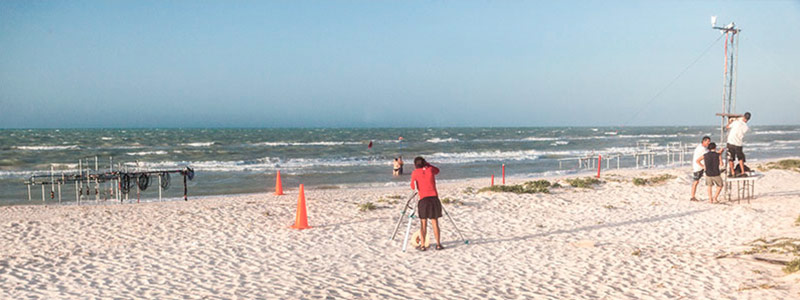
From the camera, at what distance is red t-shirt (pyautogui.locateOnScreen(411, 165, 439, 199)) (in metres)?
8.30

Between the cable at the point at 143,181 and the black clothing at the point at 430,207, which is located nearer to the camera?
the black clothing at the point at 430,207

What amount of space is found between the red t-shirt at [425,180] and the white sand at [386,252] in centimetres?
106

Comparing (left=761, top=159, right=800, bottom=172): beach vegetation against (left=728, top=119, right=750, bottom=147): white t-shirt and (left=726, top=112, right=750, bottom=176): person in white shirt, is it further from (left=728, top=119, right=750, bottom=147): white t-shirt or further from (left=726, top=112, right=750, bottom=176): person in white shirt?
(left=728, top=119, right=750, bottom=147): white t-shirt

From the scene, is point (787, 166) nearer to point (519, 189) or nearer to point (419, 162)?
point (519, 189)

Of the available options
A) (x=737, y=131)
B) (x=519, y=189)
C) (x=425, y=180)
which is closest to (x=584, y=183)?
(x=519, y=189)

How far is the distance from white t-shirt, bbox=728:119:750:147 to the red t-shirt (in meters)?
9.22

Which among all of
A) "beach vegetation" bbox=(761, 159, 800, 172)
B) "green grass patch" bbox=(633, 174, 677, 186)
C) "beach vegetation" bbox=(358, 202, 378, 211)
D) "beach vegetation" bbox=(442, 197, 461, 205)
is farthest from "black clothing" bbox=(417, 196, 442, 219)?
"beach vegetation" bbox=(761, 159, 800, 172)

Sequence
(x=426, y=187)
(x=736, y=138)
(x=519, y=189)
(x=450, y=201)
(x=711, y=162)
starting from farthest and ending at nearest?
1. (x=519, y=189)
2. (x=450, y=201)
3. (x=736, y=138)
4. (x=711, y=162)
5. (x=426, y=187)

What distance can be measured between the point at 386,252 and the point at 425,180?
1.48 m

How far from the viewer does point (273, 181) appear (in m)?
23.1

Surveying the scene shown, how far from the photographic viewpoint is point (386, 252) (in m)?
8.88

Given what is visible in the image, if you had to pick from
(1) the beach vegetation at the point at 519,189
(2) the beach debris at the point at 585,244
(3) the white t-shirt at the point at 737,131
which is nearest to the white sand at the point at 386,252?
(2) the beach debris at the point at 585,244

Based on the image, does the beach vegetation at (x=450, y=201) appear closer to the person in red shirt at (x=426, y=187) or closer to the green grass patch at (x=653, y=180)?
the person in red shirt at (x=426, y=187)

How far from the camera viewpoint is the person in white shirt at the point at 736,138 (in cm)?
1322
